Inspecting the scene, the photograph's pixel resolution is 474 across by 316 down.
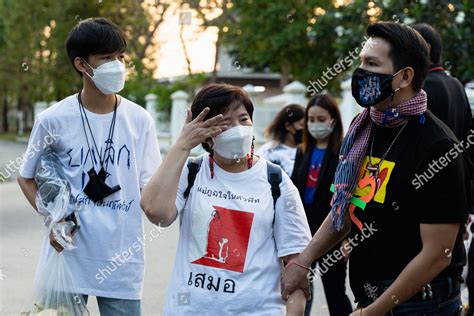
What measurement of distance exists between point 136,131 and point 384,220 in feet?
4.69

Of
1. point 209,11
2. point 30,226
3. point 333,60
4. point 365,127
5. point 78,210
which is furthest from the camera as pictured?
point 209,11

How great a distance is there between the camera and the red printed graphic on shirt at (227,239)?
3.13 metres

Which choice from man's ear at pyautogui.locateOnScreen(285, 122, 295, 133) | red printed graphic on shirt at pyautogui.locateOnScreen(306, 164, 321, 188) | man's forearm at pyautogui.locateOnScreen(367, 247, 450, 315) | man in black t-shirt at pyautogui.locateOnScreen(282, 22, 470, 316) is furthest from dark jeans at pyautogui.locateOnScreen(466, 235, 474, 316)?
man's forearm at pyautogui.locateOnScreen(367, 247, 450, 315)

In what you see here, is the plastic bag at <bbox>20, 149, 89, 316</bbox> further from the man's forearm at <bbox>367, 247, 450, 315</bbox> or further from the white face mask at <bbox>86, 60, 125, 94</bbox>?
the man's forearm at <bbox>367, 247, 450, 315</bbox>

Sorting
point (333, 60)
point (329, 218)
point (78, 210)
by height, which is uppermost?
point (329, 218)

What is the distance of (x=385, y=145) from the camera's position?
9.70 ft

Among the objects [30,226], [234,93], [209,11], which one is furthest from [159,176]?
[209,11]

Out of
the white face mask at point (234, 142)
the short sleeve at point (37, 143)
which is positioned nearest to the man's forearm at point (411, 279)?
the white face mask at point (234, 142)

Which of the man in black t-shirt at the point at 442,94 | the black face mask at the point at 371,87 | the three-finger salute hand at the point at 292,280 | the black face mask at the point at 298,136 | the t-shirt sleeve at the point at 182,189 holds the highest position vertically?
the black face mask at the point at 371,87

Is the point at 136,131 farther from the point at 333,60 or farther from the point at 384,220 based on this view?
the point at 333,60

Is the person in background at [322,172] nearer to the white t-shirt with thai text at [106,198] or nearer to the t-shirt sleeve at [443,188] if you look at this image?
the white t-shirt with thai text at [106,198]

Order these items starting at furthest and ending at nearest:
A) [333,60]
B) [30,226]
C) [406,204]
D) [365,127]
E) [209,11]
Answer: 1. [209,11]
2. [333,60]
3. [30,226]
4. [365,127]
5. [406,204]

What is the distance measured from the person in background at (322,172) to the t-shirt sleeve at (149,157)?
204 cm

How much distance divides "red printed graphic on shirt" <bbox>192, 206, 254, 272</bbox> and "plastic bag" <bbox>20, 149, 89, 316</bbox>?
0.80 metres
